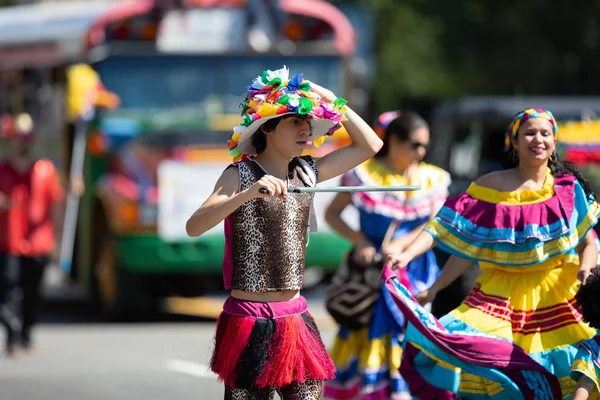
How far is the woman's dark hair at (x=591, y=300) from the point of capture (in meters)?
6.44

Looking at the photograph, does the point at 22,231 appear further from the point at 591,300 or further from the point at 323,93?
the point at 591,300

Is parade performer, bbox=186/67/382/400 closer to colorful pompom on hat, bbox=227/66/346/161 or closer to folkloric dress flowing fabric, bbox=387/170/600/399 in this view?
colorful pompom on hat, bbox=227/66/346/161

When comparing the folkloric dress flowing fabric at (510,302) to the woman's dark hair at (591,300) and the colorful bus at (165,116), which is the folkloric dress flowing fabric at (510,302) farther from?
the colorful bus at (165,116)

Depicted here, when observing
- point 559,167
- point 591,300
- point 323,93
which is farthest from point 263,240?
point 559,167

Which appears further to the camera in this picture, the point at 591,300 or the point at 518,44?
the point at 518,44

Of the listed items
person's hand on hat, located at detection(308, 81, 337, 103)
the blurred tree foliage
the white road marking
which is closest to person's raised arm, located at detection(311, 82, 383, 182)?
person's hand on hat, located at detection(308, 81, 337, 103)

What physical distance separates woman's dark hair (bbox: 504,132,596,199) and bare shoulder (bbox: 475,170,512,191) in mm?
135

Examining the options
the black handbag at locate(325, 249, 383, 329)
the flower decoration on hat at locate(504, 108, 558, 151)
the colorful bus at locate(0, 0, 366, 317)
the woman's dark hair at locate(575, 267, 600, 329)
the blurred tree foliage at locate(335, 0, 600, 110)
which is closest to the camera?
the woman's dark hair at locate(575, 267, 600, 329)

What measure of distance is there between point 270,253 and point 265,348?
367mm

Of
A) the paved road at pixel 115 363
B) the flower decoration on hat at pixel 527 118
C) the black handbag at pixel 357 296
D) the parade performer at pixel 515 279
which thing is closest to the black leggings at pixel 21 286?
the paved road at pixel 115 363

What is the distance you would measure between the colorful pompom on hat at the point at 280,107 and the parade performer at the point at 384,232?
7.67 feet

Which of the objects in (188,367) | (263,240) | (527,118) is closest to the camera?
(263,240)

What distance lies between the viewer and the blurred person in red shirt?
42.6 ft

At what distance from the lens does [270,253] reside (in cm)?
620
